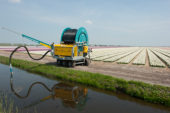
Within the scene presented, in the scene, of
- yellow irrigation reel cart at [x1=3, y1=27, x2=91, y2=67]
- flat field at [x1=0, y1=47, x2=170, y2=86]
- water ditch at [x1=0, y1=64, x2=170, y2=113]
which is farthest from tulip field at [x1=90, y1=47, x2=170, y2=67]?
water ditch at [x1=0, y1=64, x2=170, y2=113]

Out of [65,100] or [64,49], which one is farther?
[64,49]

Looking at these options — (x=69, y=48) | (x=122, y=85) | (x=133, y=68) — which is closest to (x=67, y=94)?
(x=122, y=85)

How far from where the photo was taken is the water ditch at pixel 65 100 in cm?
636

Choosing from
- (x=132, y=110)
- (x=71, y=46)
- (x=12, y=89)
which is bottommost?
(x=132, y=110)

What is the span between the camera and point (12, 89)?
8.68m

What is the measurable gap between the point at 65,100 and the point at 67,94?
2.92 feet

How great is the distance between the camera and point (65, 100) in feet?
24.1

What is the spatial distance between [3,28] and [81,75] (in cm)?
916

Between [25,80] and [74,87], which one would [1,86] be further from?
[74,87]

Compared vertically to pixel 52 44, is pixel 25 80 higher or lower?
lower

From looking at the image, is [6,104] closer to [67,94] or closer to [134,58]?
[67,94]

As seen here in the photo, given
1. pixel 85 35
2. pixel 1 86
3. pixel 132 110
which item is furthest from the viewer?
pixel 85 35

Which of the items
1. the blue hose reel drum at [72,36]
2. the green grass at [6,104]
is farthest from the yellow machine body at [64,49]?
the green grass at [6,104]

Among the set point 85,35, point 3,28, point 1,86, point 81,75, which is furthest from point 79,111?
point 85,35
